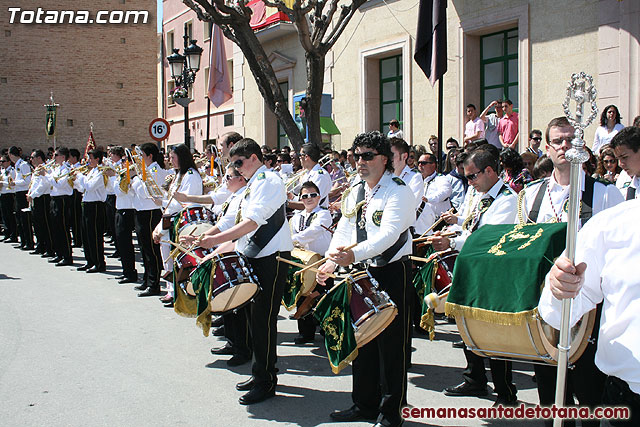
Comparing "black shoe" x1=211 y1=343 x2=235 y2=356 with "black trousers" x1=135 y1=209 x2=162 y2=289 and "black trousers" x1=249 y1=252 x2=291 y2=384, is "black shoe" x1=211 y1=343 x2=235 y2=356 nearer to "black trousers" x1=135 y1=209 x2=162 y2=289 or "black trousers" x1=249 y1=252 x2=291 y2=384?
"black trousers" x1=249 y1=252 x2=291 y2=384

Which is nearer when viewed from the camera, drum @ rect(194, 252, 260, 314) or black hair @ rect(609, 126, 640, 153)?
black hair @ rect(609, 126, 640, 153)

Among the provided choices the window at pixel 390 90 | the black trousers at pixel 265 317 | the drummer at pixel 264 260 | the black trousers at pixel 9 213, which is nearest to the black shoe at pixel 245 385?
the drummer at pixel 264 260

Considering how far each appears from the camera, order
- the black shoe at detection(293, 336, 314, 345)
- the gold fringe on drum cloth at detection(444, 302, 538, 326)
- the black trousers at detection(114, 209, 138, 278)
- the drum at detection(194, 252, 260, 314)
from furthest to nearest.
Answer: the black trousers at detection(114, 209, 138, 278)
the black shoe at detection(293, 336, 314, 345)
the drum at detection(194, 252, 260, 314)
the gold fringe on drum cloth at detection(444, 302, 538, 326)

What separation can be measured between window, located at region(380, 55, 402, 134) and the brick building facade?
27405 millimetres

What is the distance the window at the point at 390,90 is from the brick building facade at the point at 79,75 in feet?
89.9

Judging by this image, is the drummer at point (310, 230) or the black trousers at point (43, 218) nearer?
the drummer at point (310, 230)

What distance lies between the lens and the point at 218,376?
6035 millimetres

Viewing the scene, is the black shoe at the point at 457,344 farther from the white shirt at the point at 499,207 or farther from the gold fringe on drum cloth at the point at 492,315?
the gold fringe on drum cloth at the point at 492,315

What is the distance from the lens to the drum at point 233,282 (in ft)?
17.3

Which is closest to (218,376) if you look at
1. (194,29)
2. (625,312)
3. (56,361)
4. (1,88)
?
(56,361)

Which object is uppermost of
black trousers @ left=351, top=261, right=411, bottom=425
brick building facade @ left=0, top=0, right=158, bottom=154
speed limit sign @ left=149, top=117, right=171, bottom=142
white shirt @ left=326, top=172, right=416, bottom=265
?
brick building facade @ left=0, top=0, right=158, bottom=154

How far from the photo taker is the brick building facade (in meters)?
41.5

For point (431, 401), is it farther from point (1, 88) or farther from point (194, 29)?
point (1, 88)

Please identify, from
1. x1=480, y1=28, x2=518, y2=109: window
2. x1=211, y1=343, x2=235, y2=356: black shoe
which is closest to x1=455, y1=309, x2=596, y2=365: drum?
x1=211, y1=343, x2=235, y2=356: black shoe
